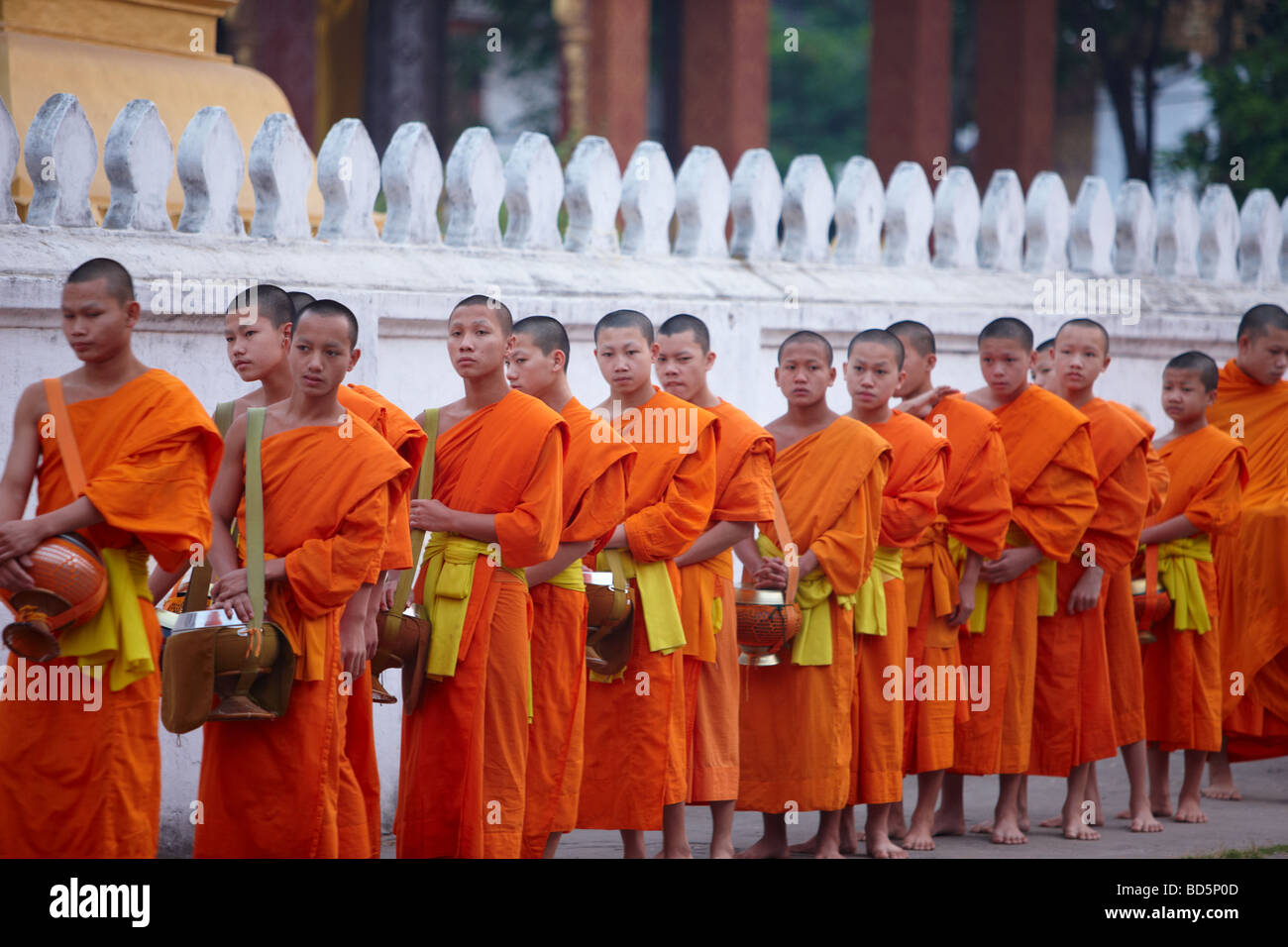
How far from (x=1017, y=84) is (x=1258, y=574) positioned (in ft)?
27.3

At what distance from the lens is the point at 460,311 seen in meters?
5.96

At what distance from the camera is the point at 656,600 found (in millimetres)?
6348

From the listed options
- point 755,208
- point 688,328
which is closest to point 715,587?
point 688,328

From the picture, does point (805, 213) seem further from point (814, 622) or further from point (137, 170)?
point (137, 170)

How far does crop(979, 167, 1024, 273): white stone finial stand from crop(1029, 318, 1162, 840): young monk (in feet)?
5.73

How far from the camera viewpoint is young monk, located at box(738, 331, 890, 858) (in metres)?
6.73

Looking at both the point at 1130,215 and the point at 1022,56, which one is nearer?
the point at 1130,215

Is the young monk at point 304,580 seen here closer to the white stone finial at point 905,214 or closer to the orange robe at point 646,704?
the orange robe at point 646,704

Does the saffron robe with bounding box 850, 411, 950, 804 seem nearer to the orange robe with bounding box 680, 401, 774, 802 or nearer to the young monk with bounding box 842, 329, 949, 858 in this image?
the young monk with bounding box 842, 329, 949, 858

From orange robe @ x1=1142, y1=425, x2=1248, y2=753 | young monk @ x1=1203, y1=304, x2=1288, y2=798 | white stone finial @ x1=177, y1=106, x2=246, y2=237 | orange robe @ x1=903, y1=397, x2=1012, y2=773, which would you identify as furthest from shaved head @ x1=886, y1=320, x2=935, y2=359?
white stone finial @ x1=177, y1=106, x2=246, y2=237

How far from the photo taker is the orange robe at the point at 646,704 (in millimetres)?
6324

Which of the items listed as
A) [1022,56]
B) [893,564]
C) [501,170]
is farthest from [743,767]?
[1022,56]
